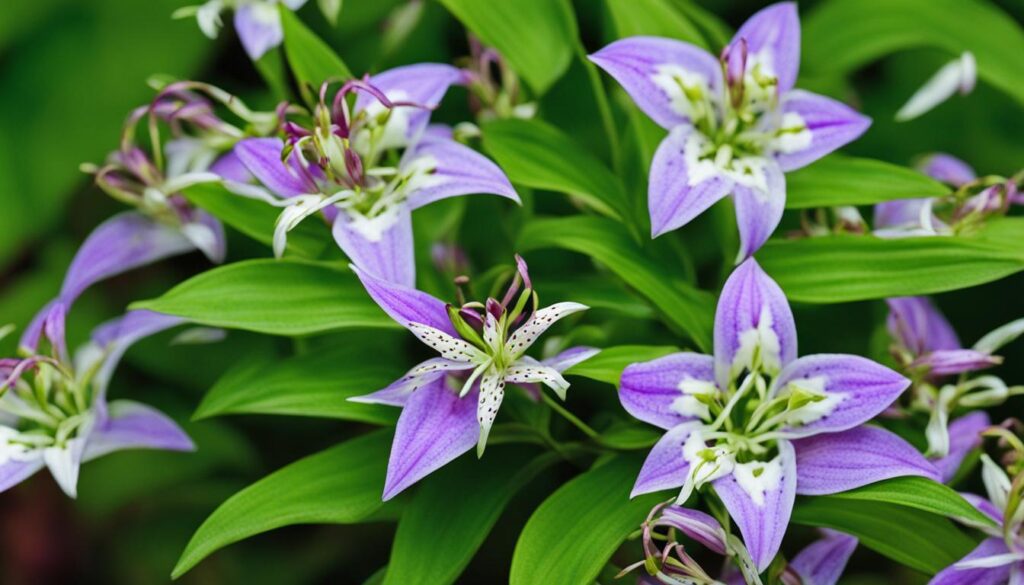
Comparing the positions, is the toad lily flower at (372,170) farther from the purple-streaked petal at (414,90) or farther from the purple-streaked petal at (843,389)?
the purple-streaked petal at (843,389)

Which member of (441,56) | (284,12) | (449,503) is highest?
(284,12)

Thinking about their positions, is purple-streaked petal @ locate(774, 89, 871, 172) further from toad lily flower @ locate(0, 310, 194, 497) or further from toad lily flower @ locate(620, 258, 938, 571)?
toad lily flower @ locate(0, 310, 194, 497)

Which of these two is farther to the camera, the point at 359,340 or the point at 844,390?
the point at 359,340

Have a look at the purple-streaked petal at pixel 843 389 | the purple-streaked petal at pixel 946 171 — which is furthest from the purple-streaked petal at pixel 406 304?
the purple-streaked petal at pixel 946 171

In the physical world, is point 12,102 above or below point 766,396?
above

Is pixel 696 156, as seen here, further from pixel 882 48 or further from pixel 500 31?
pixel 882 48

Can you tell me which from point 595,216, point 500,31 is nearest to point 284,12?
point 500,31

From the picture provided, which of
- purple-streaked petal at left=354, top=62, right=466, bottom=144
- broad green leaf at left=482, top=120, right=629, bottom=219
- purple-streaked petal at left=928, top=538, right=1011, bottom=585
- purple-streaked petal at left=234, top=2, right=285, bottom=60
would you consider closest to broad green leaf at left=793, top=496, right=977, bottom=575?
purple-streaked petal at left=928, top=538, right=1011, bottom=585
